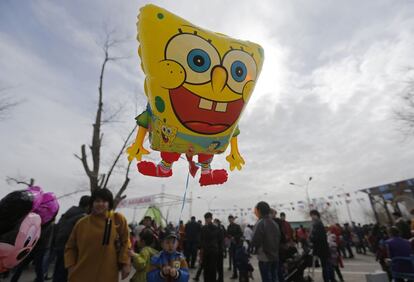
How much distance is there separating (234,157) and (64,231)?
274cm

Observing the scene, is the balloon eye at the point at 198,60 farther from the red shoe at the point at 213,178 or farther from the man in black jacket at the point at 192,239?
the man in black jacket at the point at 192,239

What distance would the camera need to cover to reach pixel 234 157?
13.5 feet

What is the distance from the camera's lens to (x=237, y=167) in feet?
13.3

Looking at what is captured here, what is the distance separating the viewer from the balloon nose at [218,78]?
313 cm

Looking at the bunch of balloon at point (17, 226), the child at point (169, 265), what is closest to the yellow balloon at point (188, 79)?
the child at point (169, 265)

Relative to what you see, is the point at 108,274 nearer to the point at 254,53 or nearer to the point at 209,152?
the point at 209,152

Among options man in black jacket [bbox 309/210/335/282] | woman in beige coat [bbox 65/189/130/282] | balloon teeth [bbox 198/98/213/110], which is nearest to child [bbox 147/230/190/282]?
woman in beige coat [bbox 65/189/130/282]

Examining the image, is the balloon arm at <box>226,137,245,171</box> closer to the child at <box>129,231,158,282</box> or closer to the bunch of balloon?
the child at <box>129,231,158,282</box>

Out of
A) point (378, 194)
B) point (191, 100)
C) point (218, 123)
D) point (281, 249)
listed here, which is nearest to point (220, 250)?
point (281, 249)

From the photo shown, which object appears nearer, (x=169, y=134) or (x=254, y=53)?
(x=169, y=134)

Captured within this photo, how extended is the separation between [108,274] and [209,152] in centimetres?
185

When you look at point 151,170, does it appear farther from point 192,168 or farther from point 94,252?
point 94,252

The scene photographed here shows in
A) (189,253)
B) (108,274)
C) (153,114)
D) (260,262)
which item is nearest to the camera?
(108,274)

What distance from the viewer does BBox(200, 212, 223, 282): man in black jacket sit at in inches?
201
